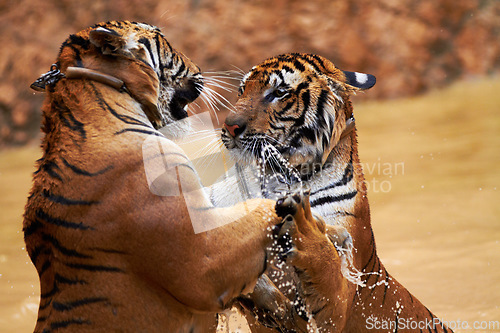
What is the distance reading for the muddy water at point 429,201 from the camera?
4.11m

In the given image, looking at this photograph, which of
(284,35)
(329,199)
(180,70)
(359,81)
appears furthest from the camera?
(284,35)

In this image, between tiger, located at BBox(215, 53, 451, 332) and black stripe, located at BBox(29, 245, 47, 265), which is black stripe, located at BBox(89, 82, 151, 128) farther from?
tiger, located at BBox(215, 53, 451, 332)

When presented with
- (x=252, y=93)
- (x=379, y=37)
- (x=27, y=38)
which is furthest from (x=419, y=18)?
(x=252, y=93)

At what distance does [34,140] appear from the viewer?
789 cm

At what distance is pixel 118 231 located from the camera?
1.73m

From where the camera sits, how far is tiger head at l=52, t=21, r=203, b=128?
191cm

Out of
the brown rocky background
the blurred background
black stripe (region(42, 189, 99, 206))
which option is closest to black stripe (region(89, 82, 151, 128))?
black stripe (region(42, 189, 99, 206))

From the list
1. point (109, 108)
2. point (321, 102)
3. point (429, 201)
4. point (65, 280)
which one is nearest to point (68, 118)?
point (109, 108)

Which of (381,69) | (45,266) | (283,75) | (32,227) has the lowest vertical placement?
(45,266)

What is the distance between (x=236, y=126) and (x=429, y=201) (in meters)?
3.66

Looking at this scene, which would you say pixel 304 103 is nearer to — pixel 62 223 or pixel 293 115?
pixel 293 115

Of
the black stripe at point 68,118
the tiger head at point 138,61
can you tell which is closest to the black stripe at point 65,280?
the black stripe at point 68,118

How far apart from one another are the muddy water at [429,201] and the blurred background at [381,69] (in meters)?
0.02

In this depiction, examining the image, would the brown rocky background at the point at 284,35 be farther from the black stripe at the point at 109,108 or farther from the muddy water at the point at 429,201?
the black stripe at the point at 109,108
